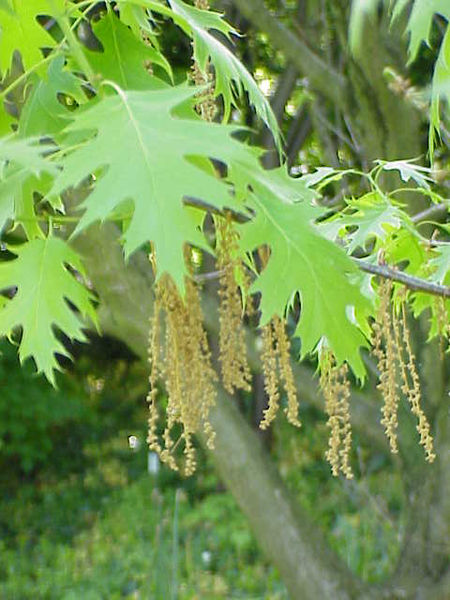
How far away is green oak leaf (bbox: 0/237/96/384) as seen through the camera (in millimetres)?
1259

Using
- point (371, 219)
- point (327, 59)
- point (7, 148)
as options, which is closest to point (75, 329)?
point (7, 148)

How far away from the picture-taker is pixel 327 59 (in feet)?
14.5

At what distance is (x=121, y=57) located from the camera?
136cm

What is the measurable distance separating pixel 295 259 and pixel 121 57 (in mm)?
427

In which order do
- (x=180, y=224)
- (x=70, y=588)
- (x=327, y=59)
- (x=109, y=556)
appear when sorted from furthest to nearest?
(x=109, y=556) → (x=70, y=588) → (x=327, y=59) → (x=180, y=224)

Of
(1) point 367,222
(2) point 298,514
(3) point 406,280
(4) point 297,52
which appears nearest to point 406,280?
(3) point 406,280

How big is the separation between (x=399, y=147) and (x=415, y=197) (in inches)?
8.1

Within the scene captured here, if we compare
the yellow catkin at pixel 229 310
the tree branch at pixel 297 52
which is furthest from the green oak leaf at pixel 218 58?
the tree branch at pixel 297 52

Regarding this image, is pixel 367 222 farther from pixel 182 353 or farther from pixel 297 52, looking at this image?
pixel 297 52

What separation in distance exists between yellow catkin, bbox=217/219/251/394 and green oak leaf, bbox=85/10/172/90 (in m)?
0.29

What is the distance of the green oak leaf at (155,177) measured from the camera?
0.98 m

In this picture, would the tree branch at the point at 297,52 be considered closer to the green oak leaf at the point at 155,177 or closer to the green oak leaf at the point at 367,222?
the green oak leaf at the point at 367,222

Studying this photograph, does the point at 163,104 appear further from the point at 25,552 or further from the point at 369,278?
the point at 25,552

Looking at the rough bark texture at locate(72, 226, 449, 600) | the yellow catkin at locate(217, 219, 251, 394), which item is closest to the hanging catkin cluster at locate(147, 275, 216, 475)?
the yellow catkin at locate(217, 219, 251, 394)
